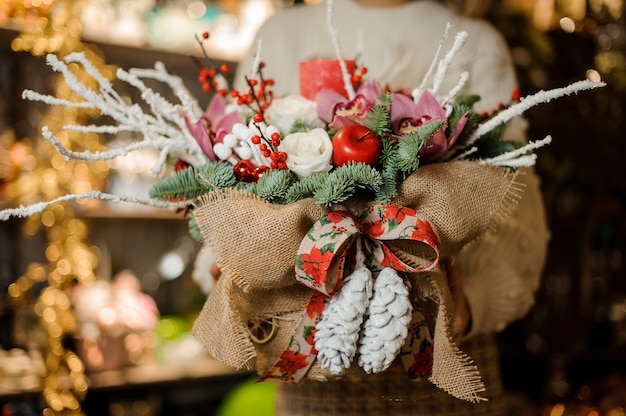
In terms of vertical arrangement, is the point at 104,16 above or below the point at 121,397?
above

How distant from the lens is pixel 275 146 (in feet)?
3.02

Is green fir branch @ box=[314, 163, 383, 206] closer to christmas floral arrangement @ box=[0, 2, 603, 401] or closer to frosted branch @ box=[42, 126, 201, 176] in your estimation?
christmas floral arrangement @ box=[0, 2, 603, 401]

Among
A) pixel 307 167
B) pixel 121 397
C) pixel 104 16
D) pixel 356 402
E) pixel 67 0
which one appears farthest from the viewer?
pixel 121 397

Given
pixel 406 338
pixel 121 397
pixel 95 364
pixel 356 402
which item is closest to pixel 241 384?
pixel 121 397

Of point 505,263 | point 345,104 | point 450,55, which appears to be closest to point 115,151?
point 345,104

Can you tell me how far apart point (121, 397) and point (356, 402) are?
1312mm

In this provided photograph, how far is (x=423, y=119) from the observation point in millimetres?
938

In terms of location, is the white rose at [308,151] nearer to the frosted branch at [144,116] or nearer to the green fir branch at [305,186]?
the green fir branch at [305,186]

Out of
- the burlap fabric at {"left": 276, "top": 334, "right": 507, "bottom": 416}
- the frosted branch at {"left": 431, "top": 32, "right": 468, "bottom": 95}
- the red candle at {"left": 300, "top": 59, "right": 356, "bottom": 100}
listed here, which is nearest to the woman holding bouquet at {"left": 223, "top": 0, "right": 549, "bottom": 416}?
the burlap fabric at {"left": 276, "top": 334, "right": 507, "bottom": 416}

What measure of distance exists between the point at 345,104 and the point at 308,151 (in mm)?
124

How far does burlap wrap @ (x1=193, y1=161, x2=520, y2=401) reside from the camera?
34.5 inches

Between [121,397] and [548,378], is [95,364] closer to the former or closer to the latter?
[121,397]

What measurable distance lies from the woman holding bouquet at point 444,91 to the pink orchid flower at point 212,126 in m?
0.26

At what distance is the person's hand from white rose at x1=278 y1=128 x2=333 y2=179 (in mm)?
254
